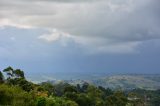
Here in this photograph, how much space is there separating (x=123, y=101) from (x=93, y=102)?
9961 mm

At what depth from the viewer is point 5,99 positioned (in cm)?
6756

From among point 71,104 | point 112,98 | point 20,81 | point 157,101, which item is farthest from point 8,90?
point 157,101

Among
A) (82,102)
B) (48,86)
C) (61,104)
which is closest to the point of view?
(61,104)

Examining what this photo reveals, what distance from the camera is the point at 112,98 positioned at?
129375mm

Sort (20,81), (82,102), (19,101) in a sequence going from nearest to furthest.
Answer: (19,101) < (20,81) < (82,102)

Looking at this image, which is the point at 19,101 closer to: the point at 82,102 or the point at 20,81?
the point at 20,81

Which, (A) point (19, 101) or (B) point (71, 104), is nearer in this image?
(A) point (19, 101)

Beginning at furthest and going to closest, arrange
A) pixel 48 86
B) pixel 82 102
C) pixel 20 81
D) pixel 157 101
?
pixel 157 101 < pixel 48 86 < pixel 82 102 < pixel 20 81

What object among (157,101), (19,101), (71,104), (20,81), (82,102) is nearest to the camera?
(19,101)

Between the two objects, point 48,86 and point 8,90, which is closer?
point 8,90

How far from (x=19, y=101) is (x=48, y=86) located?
63.9 m

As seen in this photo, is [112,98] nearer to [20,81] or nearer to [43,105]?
[20,81]

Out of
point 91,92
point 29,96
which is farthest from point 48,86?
point 29,96

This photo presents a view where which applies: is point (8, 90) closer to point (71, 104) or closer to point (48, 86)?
point (71, 104)
